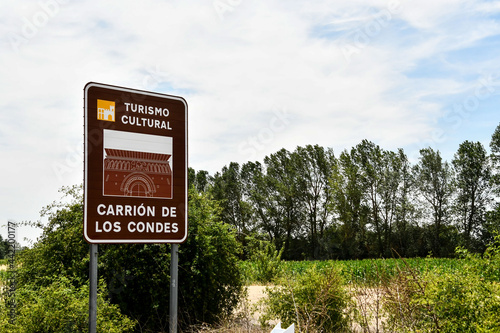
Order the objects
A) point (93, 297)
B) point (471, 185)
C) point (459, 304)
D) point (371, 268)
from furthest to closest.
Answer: point (471, 185)
point (371, 268)
point (93, 297)
point (459, 304)

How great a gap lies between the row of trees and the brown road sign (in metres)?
34.2

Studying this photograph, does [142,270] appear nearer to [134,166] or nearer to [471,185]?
[134,166]

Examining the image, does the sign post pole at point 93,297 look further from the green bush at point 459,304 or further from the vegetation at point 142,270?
the green bush at point 459,304

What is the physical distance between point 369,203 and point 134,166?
131 ft

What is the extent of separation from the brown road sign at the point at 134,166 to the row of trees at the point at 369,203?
112ft

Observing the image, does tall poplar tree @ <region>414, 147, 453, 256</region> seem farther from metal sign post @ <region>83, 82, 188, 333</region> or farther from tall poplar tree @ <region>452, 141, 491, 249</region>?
metal sign post @ <region>83, 82, 188, 333</region>

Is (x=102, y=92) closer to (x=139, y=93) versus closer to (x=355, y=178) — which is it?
(x=139, y=93)

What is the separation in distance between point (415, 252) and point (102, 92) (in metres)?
40.6

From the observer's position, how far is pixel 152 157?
18.4 feet

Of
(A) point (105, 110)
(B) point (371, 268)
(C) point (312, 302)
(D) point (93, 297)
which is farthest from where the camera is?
(B) point (371, 268)

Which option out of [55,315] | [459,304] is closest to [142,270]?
[55,315]

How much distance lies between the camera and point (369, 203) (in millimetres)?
43219

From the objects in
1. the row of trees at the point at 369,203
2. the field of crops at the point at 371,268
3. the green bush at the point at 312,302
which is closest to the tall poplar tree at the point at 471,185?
the row of trees at the point at 369,203

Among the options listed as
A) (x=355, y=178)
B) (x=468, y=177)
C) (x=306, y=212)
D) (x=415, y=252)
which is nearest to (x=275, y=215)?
(x=306, y=212)
